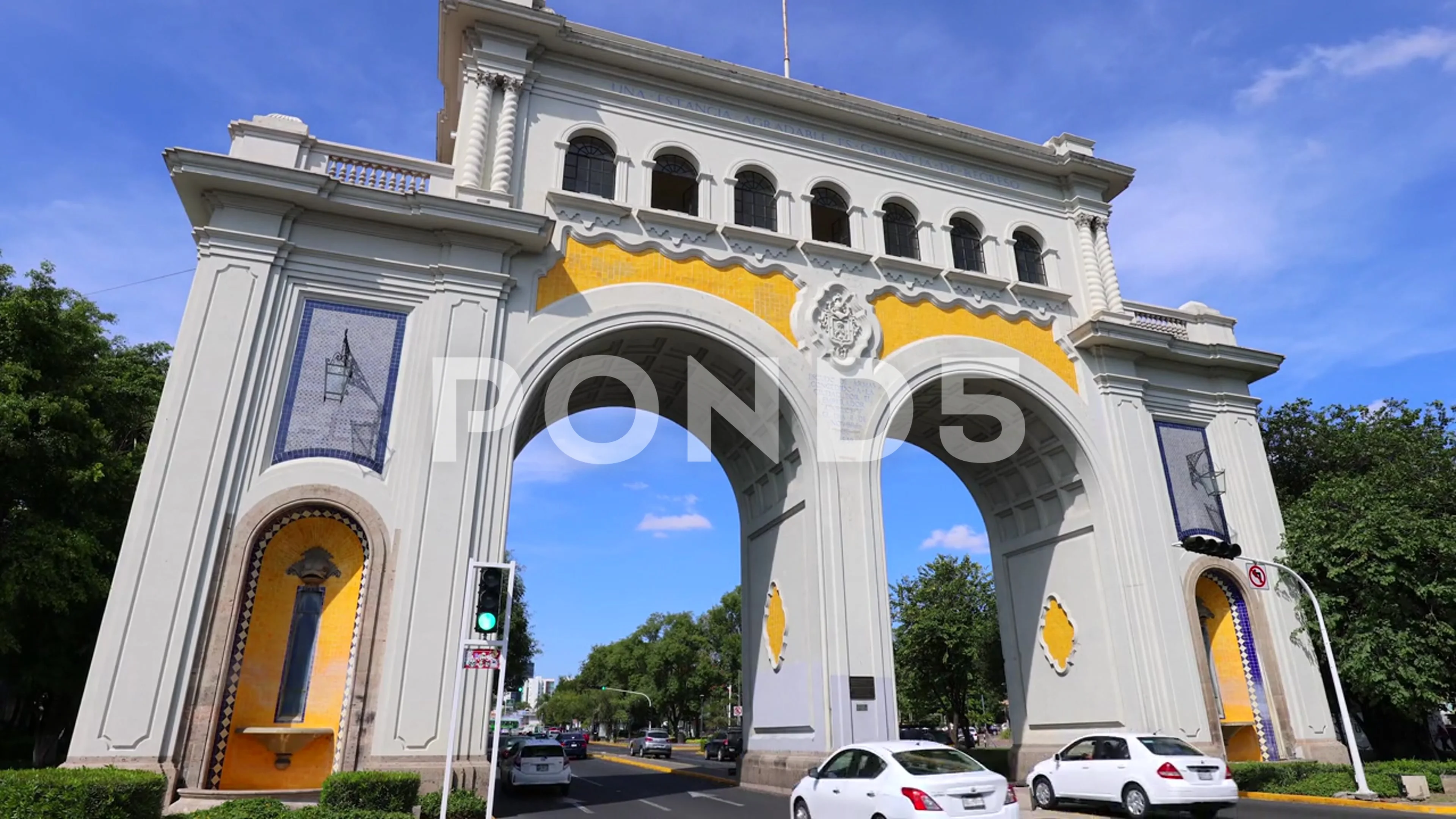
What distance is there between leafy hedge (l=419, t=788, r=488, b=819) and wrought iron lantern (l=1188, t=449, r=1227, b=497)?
68.8ft

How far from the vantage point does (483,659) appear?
12758 mm

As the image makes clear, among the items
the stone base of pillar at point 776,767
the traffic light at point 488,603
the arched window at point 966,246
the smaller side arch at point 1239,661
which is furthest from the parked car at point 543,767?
the arched window at point 966,246

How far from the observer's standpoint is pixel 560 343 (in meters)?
19.7

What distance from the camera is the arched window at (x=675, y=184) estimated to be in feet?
76.9

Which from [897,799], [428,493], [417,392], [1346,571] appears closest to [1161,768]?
[897,799]

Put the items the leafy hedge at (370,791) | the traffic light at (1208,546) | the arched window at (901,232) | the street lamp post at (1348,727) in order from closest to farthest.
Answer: the leafy hedge at (370,791)
the street lamp post at (1348,727)
the traffic light at (1208,546)
the arched window at (901,232)

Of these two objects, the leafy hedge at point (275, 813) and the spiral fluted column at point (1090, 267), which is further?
the spiral fluted column at point (1090, 267)

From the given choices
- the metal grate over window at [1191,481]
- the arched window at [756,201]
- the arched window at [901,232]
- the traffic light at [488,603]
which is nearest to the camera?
Result: the traffic light at [488,603]

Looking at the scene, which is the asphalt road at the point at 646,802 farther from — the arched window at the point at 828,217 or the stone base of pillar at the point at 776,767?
the arched window at the point at 828,217

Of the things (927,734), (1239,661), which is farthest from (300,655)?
(927,734)

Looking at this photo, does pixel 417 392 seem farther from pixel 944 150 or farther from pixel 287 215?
pixel 944 150

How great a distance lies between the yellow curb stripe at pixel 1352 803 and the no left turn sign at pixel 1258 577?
17.5ft

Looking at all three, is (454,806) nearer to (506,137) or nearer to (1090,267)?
(506,137)

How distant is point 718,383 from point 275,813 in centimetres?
1462
